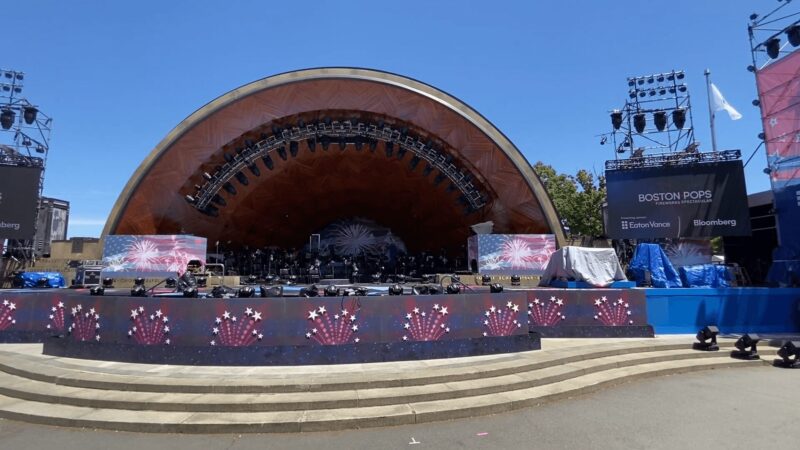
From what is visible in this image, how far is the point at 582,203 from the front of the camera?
36469 millimetres

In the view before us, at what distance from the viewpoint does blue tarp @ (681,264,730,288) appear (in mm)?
14094

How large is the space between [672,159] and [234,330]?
20.4 meters

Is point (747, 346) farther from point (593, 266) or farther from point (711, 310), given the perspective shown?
A: point (593, 266)

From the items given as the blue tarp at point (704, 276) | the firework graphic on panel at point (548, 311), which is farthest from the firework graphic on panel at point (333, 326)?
the blue tarp at point (704, 276)

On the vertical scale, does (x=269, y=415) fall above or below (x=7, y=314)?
below

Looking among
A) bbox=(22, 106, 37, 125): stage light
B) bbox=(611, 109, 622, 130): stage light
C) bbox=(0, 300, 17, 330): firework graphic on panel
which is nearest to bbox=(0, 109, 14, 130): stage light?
bbox=(22, 106, 37, 125): stage light

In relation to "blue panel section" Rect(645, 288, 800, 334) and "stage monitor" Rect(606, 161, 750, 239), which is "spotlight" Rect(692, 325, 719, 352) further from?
"stage monitor" Rect(606, 161, 750, 239)

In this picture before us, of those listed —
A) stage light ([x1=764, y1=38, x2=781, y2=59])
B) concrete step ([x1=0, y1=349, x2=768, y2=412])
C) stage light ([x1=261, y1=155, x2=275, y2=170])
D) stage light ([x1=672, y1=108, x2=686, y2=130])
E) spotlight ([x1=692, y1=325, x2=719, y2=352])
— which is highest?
stage light ([x1=764, y1=38, x2=781, y2=59])

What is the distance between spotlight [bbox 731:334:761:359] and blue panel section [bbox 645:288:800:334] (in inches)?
90.5

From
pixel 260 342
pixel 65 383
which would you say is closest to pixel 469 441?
pixel 260 342

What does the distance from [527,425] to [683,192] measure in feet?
58.4

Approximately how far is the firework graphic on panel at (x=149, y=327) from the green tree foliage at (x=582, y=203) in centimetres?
3202

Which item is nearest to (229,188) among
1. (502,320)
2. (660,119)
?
(502,320)

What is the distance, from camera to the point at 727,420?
19.1 ft
